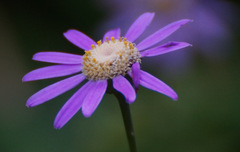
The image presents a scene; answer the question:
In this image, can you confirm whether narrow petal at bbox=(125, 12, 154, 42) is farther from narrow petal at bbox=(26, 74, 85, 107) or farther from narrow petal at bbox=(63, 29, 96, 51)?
narrow petal at bbox=(26, 74, 85, 107)

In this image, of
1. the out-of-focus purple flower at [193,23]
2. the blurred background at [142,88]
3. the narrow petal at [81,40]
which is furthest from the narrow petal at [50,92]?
the out-of-focus purple flower at [193,23]

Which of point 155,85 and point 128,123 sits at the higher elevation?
point 155,85

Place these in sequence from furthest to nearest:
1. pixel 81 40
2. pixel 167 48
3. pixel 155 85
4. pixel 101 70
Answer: pixel 81 40 < pixel 101 70 < pixel 167 48 < pixel 155 85

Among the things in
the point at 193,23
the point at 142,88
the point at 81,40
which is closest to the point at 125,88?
the point at 81,40

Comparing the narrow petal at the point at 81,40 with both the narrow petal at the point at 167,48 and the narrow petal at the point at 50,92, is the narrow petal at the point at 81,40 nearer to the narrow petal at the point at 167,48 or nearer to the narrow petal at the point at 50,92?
the narrow petal at the point at 50,92

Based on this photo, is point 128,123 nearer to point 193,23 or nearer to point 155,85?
point 155,85

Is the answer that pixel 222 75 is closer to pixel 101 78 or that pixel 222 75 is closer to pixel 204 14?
pixel 204 14

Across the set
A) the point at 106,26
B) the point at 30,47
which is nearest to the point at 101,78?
the point at 106,26

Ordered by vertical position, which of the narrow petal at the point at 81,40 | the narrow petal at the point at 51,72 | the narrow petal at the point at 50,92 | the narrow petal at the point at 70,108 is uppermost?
the narrow petal at the point at 81,40
